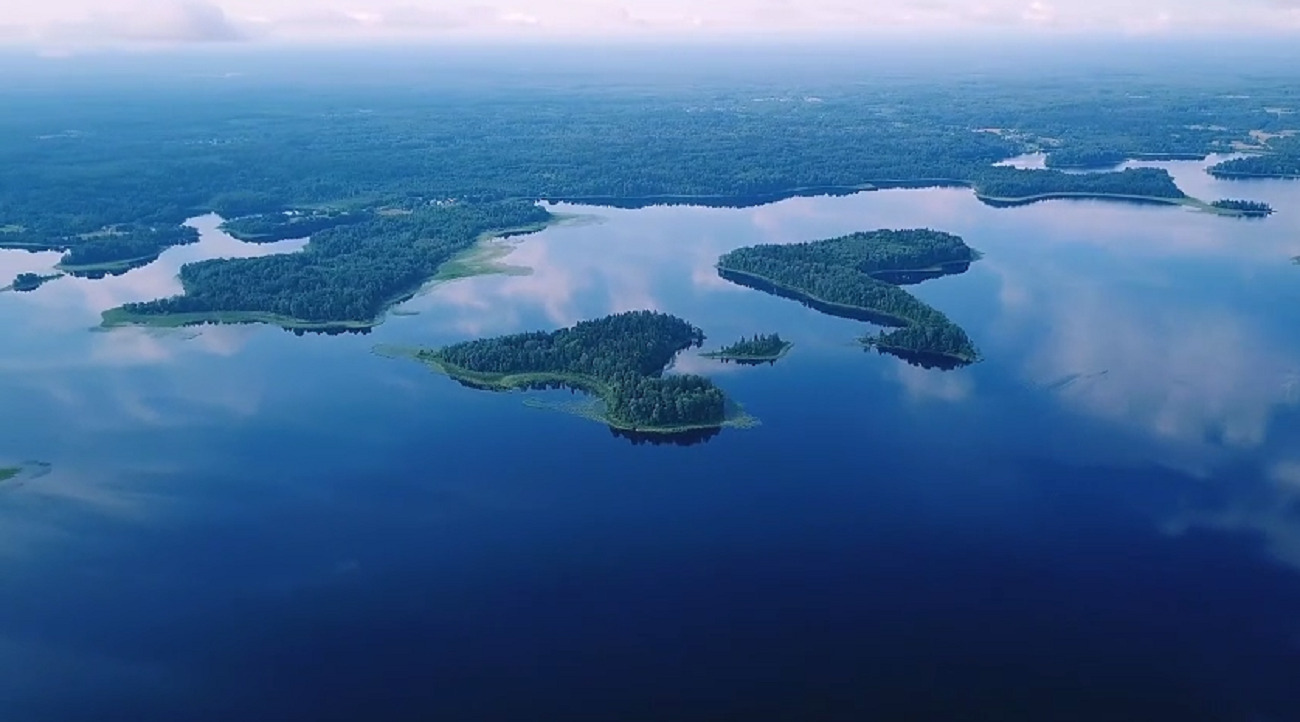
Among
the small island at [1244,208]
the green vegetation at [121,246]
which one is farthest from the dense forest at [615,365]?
the small island at [1244,208]

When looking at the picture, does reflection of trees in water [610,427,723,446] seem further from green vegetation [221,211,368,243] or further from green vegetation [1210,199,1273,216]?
green vegetation [1210,199,1273,216]

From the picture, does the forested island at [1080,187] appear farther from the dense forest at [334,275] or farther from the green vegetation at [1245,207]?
the dense forest at [334,275]

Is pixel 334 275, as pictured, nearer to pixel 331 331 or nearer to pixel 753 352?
pixel 331 331

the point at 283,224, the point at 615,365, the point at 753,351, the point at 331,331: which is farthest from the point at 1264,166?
the point at 331,331

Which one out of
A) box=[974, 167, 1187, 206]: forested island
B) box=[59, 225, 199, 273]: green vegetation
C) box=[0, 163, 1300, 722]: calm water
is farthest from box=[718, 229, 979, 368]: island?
box=[59, 225, 199, 273]: green vegetation

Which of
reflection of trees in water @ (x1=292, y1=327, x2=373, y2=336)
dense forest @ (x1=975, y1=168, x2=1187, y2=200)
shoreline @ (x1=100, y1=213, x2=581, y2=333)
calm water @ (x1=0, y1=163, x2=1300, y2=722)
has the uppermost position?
dense forest @ (x1=975, y1=168, x2=1187, y2=200)
